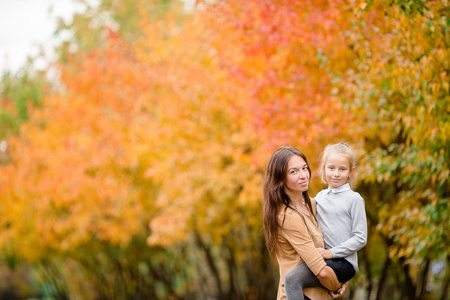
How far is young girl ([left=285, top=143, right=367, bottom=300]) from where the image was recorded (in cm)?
345

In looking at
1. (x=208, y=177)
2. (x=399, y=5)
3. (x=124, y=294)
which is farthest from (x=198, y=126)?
(x=124, y=294)

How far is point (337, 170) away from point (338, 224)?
0.39 m

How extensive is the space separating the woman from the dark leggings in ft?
0.22

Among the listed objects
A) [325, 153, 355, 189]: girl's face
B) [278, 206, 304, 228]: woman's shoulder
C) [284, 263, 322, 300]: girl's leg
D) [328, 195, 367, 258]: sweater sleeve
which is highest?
[325, 153, 355, 189]: girl's face

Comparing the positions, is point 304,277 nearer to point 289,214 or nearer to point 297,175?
point 289,214

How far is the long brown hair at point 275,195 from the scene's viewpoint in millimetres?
3584

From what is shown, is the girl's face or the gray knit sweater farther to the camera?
the girl's face

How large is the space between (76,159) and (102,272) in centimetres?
1105

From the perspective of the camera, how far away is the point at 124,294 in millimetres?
23094

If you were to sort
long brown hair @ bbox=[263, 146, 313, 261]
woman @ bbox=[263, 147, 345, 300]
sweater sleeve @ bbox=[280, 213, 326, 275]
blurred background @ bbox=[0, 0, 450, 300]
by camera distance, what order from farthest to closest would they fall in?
blurred background @ bbox=[0, 0, 450, 300] → long brown hair @ bbox=[263, 146, 313, 261] → woman @ bbox=[263, 147, 345, 300] → sweater sleeve @ bbox=[280, 213, 326, 275]

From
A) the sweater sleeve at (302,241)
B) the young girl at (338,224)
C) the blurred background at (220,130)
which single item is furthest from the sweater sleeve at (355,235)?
the blurred background at (220,130)

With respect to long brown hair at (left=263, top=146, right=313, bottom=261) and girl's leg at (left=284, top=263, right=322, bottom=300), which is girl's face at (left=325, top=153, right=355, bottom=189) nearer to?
long brown hair at (left=263, top=146, right=313, bottom=261)

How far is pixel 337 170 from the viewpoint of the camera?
3645mm

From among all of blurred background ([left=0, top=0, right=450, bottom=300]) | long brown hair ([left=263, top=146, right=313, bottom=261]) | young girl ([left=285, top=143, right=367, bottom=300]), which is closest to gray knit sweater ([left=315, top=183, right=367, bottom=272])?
young girl ([left=285, top=143, right=367, bottom=300])
